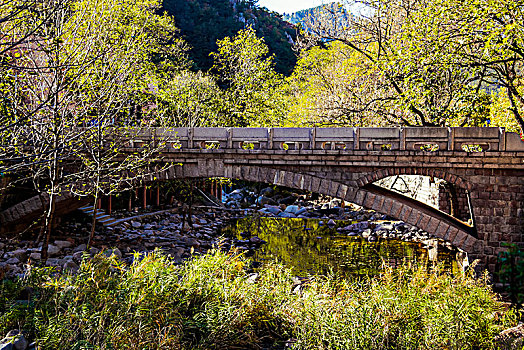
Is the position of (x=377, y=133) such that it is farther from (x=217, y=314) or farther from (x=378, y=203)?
(x=217, y=314)

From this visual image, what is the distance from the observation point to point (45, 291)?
855cm

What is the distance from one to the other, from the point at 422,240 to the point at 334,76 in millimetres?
9433

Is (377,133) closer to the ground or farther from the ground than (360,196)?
farther from the ground

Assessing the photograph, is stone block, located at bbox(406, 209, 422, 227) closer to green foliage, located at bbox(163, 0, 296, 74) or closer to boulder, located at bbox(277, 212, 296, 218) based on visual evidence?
boulder, located at bbox(277, 212, 296, 218)

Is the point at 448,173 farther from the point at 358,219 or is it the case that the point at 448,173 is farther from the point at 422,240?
the point at 358,219

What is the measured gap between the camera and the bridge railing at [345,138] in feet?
45.4

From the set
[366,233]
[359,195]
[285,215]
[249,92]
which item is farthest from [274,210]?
[359,195]

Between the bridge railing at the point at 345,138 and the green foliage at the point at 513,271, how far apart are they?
3.20 meters

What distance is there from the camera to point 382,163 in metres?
14.4

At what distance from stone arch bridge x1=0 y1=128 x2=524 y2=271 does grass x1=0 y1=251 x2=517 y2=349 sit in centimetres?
484

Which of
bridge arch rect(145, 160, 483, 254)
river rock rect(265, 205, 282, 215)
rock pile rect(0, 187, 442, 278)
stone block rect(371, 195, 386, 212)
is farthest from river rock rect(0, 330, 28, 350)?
river rock rect(265, 205, 282, 215)

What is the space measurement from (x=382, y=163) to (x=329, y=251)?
724cm

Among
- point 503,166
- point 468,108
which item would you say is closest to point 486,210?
point 503,166

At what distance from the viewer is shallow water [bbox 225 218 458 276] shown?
17.7 m
